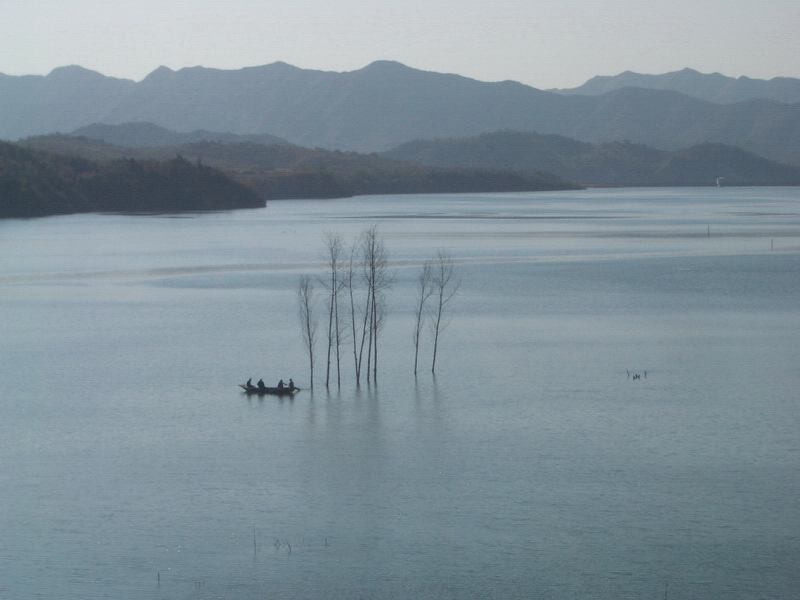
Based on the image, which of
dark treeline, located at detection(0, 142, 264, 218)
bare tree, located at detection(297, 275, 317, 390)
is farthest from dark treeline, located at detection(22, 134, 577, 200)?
bare tree, located at detection(297, 275, 317, 390)

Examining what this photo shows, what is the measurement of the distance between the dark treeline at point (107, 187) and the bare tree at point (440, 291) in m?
54.0

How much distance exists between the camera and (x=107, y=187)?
10975 centimetres

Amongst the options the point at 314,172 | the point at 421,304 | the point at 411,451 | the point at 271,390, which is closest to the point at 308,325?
the point at 271,390

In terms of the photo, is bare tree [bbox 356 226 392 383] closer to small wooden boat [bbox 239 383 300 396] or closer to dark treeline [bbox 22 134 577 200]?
small wooden boat [bbox 239 383 300 396]

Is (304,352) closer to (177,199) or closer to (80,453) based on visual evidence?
(80,453)

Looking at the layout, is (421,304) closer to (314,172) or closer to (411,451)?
(411,451)

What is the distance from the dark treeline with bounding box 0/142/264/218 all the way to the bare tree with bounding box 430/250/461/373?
177 feet

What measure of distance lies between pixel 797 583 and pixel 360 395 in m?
11.5

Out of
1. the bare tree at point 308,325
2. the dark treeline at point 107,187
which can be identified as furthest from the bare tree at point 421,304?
the dark treeline at point 107,187

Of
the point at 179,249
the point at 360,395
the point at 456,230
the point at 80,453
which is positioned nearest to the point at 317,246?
the point at 179,249

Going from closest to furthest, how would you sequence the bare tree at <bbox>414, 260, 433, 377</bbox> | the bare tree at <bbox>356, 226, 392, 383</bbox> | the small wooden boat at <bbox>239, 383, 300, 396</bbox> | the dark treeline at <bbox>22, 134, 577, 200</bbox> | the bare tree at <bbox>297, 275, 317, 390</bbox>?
1. the small wooden boat at <bbox>239, 383, 300, 396</bbox>
2. the bare tree at <bbox>356, 226, 392, 383</bbox>
3. the bare tree at <bbox>297, 275, 317, 390</bbox>
4. the bare tree at <bbox>414, 260, 433, 377</bbox>
5. the dark treeline at <bbox>22, 134, 577, 200</bbox>

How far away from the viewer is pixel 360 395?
2244cm

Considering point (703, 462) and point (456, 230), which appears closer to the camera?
point (703, 462)

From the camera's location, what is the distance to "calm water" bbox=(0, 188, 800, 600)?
42.3ft
